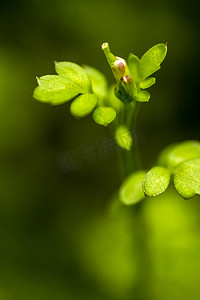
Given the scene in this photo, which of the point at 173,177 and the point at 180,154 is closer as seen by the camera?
the point at 173,177

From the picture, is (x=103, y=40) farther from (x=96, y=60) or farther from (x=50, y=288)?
(x=50, y=288)

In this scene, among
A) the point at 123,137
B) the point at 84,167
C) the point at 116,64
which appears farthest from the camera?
the point at 84,167

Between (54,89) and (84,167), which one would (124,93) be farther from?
(84,167)

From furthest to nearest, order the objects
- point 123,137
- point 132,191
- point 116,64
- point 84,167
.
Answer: point 84,167 < point 132,191 < point 123,137 < point 116,64

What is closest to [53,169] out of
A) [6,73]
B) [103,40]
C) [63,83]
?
[6,73]

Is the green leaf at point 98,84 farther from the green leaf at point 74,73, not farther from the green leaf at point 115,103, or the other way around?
the green leaf at point 74,73

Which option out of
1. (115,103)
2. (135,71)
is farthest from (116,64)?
(115,103)
